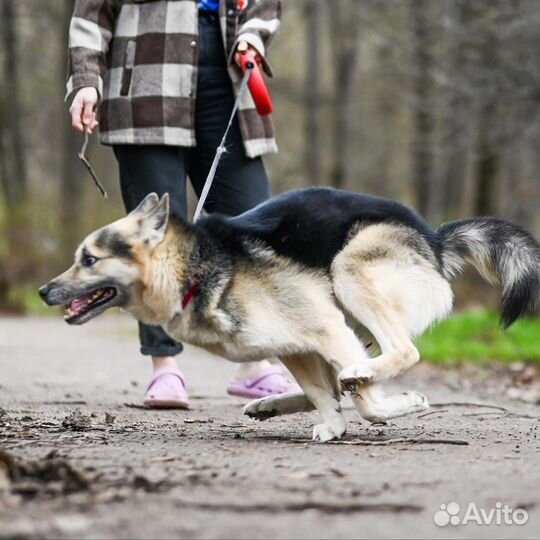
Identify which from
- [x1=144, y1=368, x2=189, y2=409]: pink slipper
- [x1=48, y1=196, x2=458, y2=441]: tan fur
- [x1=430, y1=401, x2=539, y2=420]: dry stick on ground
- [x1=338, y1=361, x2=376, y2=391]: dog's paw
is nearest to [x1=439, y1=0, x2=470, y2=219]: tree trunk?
[x1=430, y1=401, x2=539, y2=420]: dry stick on ground

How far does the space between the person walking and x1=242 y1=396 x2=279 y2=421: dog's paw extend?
837mm

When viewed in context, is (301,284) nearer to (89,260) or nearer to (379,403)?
(379,403)

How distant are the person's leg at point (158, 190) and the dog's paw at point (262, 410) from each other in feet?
2.73

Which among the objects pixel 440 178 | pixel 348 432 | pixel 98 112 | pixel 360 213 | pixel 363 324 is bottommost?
pixel 440 178

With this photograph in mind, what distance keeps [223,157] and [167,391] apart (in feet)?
4.39

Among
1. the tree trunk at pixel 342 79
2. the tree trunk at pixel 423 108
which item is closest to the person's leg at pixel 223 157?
the tree trunk at pixel 423 108

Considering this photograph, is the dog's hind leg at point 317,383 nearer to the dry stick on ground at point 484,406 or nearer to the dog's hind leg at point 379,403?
the dog's hind leg at point 379,403

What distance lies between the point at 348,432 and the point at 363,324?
1.89ft

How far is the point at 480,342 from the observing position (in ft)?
37.9

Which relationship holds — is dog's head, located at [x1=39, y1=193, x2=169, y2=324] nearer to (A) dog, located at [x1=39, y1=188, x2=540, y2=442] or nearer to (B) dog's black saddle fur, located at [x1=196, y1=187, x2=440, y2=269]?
(A) dog, located at [x1=39, y1=188, x2=540, y2=442]

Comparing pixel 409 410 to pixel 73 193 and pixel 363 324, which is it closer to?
pixel 363 324

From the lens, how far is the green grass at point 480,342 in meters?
10.3

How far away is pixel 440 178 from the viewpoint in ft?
83.7

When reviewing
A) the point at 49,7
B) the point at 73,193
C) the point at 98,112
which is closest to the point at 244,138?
the point at 98,112
